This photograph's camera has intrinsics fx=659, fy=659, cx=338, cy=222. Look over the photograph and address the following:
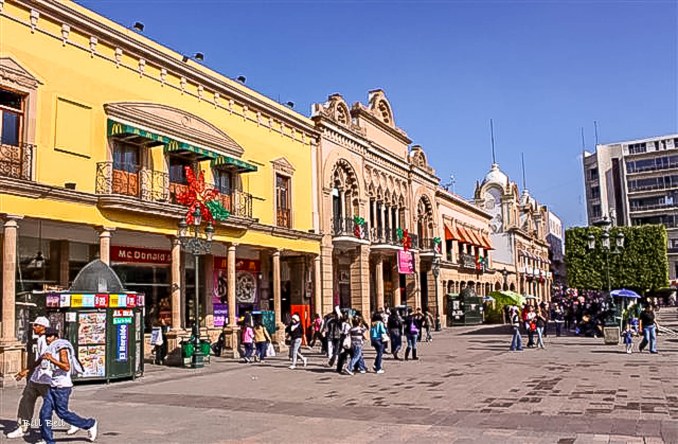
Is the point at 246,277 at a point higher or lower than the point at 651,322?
higher

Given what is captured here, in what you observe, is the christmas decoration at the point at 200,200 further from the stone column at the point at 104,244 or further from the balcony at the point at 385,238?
the balcony at the point at 385,238

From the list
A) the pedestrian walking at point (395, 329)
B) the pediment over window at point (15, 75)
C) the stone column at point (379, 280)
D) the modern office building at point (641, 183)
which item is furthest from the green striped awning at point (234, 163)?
the modern office building at point (641, 183)

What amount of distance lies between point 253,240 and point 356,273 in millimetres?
9417

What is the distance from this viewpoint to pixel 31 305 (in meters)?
16.8

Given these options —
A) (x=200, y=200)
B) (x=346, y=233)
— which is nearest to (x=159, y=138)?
(x=200, y=200)

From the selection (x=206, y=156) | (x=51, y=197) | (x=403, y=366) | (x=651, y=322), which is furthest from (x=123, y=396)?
(x=651, y=322)

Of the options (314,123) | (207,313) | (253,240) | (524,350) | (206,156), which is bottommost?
(524,350)

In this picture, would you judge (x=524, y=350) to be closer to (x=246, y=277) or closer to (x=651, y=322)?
(x=651, y=322)

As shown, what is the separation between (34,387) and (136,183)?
12.5m

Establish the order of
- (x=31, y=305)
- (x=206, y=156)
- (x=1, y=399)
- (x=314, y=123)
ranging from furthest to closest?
(x=314, y=123) < (x=206, y=156) < (x=31, y=305) < (x=1, y=399)

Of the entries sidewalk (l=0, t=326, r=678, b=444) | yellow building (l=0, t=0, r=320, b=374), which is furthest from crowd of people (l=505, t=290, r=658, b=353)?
yellow building (l=0, t=0, r=320, b=374)

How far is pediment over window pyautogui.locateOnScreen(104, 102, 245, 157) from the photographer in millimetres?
20375

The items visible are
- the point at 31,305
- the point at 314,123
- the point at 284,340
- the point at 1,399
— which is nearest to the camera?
the point at 1,399

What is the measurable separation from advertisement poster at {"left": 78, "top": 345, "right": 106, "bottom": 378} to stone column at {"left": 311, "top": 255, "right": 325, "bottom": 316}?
47.7ft
